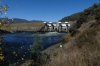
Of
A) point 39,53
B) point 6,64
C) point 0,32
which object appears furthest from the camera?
point 39,53

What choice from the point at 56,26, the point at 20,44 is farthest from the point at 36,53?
the point at 56,26

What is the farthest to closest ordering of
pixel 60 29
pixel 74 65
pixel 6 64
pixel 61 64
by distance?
1. pixel 60 29
2. pixel 6 64
3. pixel 61 64
4. pixel 74 65

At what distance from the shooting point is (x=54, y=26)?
162375 millimetres

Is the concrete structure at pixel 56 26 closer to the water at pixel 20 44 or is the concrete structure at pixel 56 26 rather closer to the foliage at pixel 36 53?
the water at pixel 20 44

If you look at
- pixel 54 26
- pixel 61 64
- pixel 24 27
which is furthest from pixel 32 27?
pixel 61 64

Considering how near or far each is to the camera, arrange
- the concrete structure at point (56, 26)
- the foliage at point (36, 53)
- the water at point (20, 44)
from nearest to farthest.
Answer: the water at point (20, 44) → the foliage at point (36, 53) → the concrete structure at point (56, 26)

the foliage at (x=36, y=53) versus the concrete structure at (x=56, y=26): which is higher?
the foliage at (x=36, y=53)

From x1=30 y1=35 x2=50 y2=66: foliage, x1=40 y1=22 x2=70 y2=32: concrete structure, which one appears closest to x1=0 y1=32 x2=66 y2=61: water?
x1=30 y1=35 x2=50 y2=66: foliage

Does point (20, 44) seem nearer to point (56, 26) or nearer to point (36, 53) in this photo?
point (36, 53)

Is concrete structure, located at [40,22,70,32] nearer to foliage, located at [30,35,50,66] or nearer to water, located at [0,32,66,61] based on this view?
water, located at [0,32,66,61]

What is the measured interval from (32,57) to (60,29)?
138678 mm

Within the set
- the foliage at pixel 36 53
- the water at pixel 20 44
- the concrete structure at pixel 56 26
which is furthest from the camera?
the concrete structure at pixel 56 26

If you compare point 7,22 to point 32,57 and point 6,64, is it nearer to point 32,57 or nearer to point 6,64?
point 6,64

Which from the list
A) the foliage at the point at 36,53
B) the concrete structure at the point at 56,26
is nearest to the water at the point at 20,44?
the foliage at the point at 36,53
